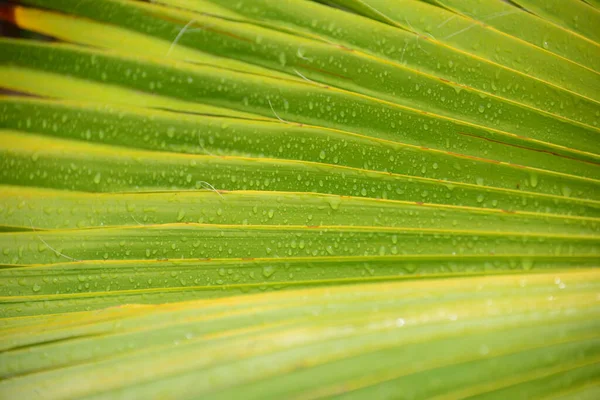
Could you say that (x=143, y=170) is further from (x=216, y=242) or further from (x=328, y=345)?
(x=328, y=345)

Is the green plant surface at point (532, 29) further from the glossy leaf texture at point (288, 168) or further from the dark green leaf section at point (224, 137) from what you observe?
the dark green leaf section at point (224, 137)

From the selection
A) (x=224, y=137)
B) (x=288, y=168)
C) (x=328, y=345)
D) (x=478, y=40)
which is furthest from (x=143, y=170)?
(x=478, y=40)

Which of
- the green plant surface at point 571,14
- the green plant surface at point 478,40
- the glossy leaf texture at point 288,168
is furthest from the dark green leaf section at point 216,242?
the green plant surface at point 571,14

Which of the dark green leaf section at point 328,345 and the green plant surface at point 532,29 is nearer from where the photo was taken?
the dark green leaf section at point 328,345

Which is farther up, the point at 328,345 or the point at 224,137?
the point at 224,137

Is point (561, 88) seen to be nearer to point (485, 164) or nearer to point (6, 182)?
point (485, 164)

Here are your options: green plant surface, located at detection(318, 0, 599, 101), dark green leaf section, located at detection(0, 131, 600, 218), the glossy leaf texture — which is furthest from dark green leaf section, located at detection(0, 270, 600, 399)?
green plant surface, located at detection(318, 0, 599, 101)
